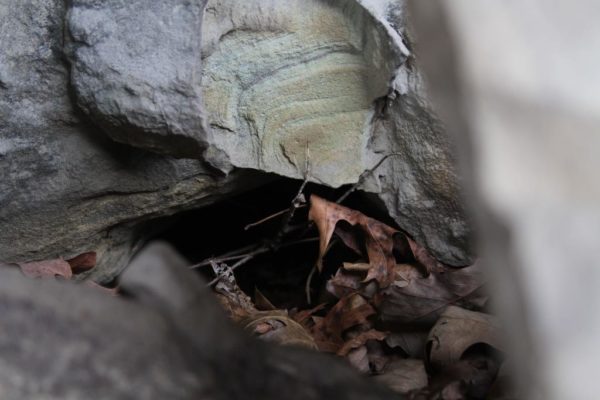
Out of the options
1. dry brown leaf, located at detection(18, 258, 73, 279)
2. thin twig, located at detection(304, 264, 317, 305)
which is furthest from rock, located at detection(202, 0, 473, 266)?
dry brown leaf, located at detection(18, 258, 73, 279)

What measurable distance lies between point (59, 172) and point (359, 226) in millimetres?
564

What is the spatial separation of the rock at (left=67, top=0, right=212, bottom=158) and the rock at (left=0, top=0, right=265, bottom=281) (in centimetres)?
8

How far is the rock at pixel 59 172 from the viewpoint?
138cm

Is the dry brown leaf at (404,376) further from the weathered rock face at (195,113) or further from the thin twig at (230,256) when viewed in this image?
the thin twig at (230,256)

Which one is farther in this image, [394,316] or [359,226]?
[359,226]

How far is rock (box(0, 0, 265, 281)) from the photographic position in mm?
1381

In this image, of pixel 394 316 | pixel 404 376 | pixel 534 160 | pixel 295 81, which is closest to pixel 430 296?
pixel 394 316

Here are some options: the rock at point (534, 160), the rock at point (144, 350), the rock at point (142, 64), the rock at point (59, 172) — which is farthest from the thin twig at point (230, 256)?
the rock at point (534, 160)

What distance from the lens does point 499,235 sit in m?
0.64

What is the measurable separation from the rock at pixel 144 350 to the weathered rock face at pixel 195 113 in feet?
1.68

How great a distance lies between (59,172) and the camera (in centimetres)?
146

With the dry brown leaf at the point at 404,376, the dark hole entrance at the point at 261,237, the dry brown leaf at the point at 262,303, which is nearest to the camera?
the dry brown leaf at the point at 404,376

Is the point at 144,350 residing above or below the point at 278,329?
above

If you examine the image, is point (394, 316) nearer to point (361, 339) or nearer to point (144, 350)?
point (361, 339)
